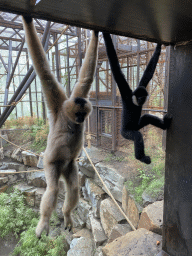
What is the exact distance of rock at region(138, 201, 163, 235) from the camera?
94.8 inches

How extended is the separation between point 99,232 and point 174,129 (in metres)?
5.18

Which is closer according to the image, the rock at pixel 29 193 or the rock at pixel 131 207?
the rock at pixel 131 207

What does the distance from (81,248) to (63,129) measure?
5.21 m

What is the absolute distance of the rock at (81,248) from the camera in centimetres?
545

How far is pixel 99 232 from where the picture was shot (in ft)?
18.5

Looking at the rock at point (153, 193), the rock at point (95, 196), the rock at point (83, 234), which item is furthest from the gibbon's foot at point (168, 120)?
the rock at point (83, 234)

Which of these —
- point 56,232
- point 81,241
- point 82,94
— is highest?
point 82,94

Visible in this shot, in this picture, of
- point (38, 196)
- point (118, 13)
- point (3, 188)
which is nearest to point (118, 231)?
point (118, 13)

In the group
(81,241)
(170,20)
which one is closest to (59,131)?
(170,20)

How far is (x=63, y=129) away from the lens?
1725 millimetres

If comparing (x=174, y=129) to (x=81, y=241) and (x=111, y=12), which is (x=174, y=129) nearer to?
(x=111, y=12)

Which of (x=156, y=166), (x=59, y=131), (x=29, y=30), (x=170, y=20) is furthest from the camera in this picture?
(x=156, y=166)

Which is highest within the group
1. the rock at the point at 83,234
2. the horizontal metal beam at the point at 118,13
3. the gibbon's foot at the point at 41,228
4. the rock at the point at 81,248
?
the horizontal metal beam at the point at 118,13

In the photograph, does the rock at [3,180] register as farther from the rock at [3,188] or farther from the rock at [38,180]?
the rock at [38,180]
